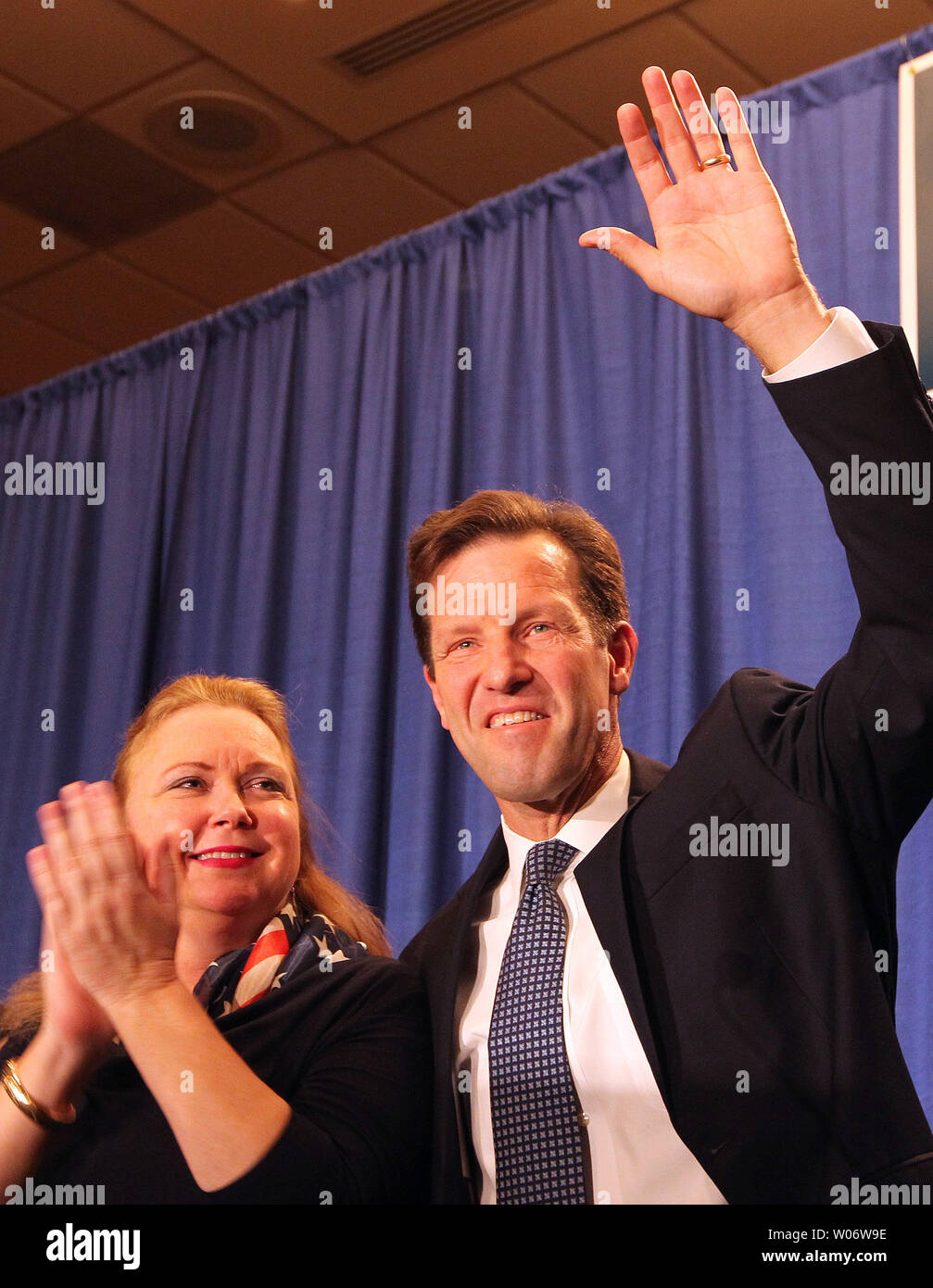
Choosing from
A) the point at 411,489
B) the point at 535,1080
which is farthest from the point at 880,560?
the point at 411,489

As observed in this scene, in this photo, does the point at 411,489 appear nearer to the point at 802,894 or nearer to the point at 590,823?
the point at 590,823

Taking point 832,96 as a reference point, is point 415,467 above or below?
below

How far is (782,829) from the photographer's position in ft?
4.68

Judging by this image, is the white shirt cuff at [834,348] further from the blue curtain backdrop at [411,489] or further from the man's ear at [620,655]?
the blue curtain backdrop at [411,489]

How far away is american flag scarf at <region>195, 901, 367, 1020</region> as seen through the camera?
1.55 meters

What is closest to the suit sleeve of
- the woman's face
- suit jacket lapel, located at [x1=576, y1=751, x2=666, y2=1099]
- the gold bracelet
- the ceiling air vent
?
suit jacket lapel, located at [x1=576, y1=751, x2=666, y2=1099]

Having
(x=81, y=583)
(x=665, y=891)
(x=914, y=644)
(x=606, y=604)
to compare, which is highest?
(x=81, y=583)

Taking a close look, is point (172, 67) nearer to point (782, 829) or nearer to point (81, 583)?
point (81, 583)

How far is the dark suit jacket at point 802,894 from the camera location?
4.20 feet

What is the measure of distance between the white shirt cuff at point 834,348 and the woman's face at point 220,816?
771 millimetres

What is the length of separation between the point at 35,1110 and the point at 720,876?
2.23 feet

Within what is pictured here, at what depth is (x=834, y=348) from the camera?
1.29m

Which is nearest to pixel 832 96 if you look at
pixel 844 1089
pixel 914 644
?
pixel 914 644
